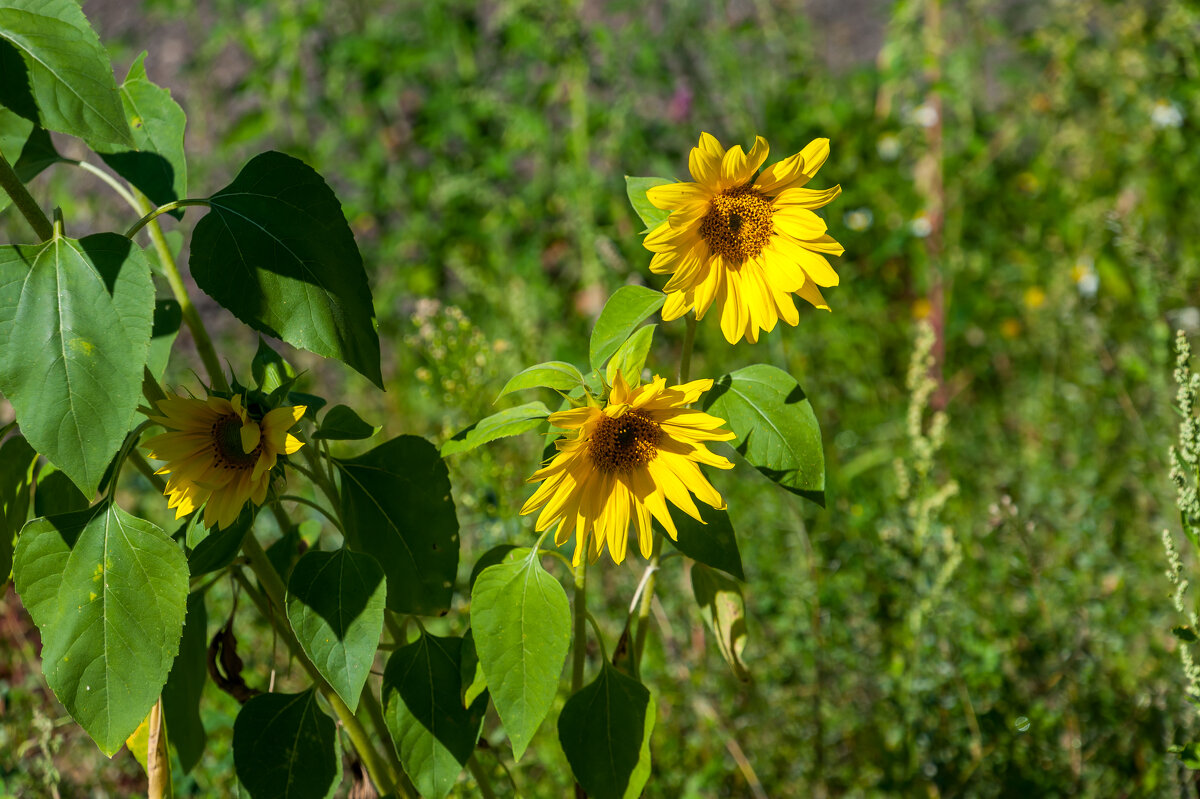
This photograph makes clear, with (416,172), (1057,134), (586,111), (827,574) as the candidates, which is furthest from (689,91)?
(827,574)

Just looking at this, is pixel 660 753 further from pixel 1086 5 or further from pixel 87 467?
pixel 1086 5

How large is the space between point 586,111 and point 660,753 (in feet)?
7.28

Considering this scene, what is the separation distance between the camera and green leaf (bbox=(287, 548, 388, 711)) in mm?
1027

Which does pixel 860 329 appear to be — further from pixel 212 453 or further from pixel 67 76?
pixel 67 76

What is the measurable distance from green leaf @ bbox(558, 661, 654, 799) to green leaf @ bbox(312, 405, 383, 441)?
404 millimetres

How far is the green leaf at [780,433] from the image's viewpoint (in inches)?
42.3

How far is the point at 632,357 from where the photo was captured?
1.10m

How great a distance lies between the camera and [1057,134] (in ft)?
12.5

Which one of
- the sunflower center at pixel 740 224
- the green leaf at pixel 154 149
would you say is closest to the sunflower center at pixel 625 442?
the sunflower center at pixel 740 224

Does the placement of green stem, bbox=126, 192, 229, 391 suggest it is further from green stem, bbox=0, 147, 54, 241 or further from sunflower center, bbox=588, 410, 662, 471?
sunflower center, bbox=588, 410, 662, 471

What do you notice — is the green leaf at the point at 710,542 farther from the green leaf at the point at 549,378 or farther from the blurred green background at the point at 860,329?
the blurred green background at the point at 860,329

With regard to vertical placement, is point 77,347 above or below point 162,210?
below

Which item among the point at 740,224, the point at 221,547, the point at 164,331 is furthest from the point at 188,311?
the point at 740,224

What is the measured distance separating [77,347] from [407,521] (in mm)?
407
